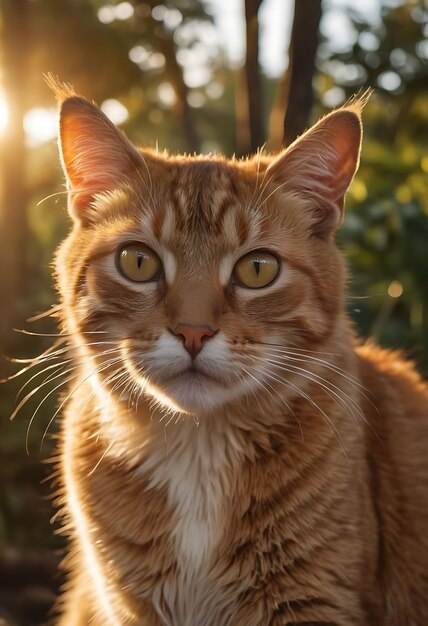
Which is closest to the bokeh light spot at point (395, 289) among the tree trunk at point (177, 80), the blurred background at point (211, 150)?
the blurred background at point (211, 150)

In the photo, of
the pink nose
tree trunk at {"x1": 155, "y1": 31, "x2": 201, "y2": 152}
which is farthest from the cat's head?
tree trunk at {"x1": 155, "y1": 31, "x2": 201, "y2": 152}

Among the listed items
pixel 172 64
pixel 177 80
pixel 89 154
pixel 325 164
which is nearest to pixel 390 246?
pixel 325 164

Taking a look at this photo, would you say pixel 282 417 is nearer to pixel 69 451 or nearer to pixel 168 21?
pixel 69 451

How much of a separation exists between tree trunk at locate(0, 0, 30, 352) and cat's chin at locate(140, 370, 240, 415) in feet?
10.7

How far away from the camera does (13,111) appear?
5.65 m

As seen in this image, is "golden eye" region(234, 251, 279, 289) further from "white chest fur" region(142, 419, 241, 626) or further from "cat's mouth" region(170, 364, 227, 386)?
"white chest fur" region(142, 419, 241, 626)

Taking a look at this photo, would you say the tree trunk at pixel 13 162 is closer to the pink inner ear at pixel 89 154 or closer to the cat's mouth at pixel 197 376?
the pink inner ear at pixel 89 154

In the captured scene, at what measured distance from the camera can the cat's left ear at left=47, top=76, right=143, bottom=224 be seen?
2682 mm

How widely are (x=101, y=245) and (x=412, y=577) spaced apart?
5.28 feet

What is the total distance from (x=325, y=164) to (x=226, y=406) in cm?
91

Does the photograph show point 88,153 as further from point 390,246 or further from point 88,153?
point 390,246

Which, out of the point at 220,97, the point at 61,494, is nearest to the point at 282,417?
the point at 61,494

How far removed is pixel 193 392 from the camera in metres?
2.38

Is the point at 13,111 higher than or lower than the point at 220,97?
lower
